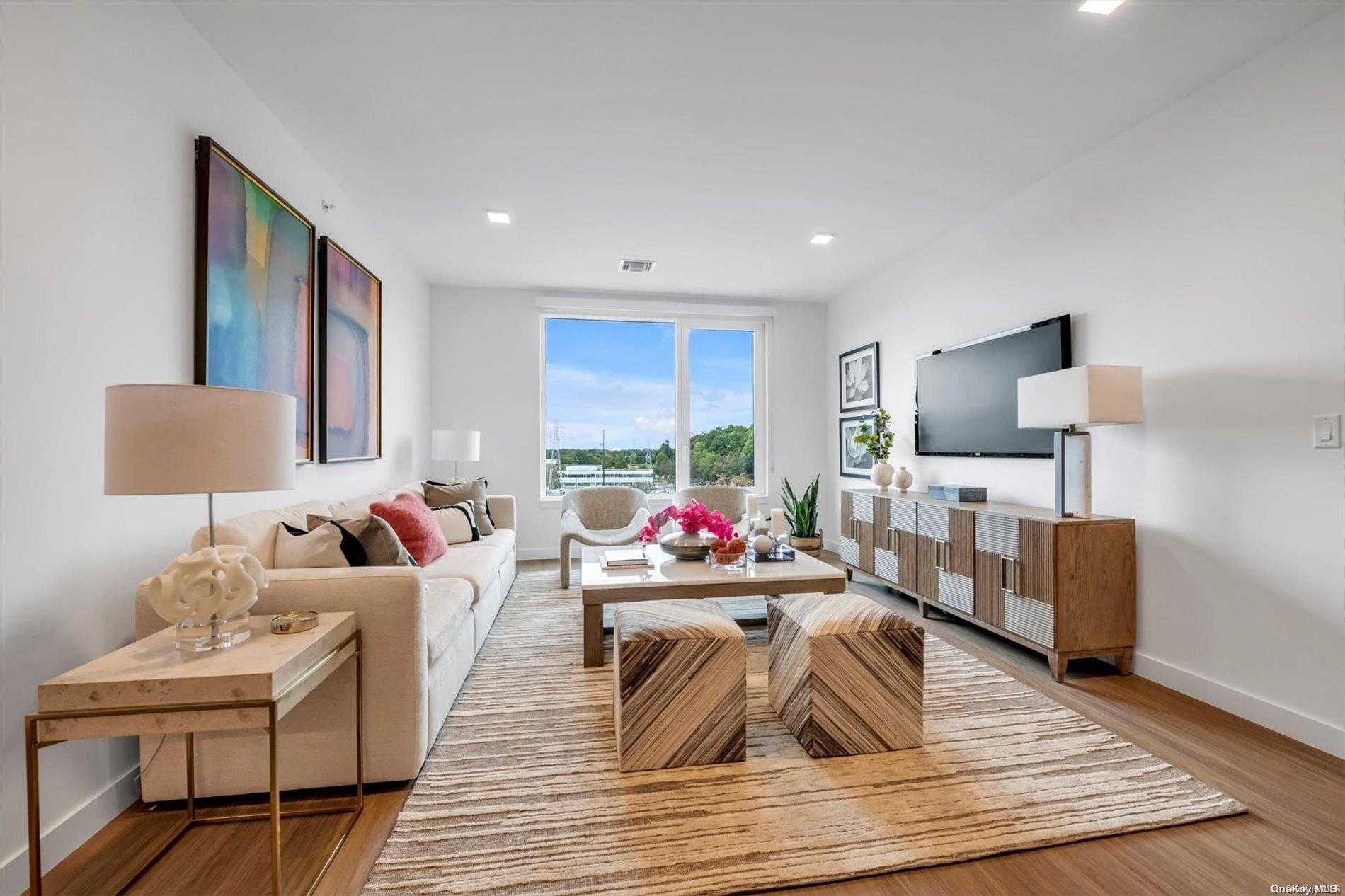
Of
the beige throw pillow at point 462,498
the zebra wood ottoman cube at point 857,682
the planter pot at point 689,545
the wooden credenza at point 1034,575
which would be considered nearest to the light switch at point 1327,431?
the wooden credenza at point 1034,575

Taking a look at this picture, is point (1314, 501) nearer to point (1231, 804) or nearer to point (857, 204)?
point (1231, 804)

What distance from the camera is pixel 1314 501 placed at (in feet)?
7.00

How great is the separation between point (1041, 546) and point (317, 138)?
394 cm

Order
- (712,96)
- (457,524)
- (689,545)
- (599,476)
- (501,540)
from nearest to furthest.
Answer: (712,96), (689,545), (457,524), (501,540), (599,476)

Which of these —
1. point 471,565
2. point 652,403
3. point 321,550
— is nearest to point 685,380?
point 652,403

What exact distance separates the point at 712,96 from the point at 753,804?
2649 millimetres

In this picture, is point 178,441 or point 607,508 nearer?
point 178,441

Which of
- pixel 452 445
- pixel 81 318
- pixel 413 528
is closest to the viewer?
pixel 81 318

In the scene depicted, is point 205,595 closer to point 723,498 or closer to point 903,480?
point 723,498

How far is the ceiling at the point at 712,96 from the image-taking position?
6.84 feet

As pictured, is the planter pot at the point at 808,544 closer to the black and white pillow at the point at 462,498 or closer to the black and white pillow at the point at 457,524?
the black and white pillow at the point at 462,498

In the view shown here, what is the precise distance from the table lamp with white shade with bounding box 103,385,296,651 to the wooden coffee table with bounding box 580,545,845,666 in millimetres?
1420

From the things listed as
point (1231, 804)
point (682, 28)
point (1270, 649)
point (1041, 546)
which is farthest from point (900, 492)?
point (682, 28)

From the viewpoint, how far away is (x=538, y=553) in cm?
561
